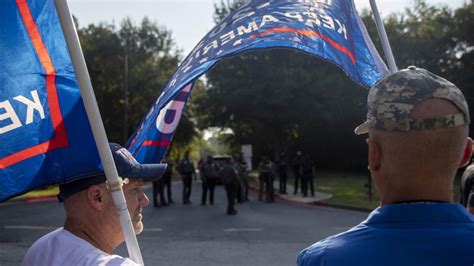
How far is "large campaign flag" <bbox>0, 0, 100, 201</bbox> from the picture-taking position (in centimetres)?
233

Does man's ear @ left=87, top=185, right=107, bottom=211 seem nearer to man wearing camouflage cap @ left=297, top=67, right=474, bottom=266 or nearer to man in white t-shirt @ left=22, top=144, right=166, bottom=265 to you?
man in white t-shirt @ left=22, top=144, right=166, bottom=265

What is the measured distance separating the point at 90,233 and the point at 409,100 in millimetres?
1323

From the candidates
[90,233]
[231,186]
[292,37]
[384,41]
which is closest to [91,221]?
[90,233]

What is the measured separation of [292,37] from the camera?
393cm

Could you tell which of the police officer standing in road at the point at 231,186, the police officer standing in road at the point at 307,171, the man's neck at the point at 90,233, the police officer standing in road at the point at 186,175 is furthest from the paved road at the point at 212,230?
the man's neck at the point at 90,233

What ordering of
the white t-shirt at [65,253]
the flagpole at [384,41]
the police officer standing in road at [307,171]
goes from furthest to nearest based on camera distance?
the police officer standing in road at [307,171], the flagpole at [384,41], the white t-shirt at [65,253]

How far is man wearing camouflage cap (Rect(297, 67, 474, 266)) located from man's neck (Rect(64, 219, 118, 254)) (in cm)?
92

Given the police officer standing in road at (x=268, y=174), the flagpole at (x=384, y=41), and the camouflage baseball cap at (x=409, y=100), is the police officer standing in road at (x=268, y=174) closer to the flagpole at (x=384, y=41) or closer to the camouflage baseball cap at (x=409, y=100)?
the flagpole at (x=384, y=41)

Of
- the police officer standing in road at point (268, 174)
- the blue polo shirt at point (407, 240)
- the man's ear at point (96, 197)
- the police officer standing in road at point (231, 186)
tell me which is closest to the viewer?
the blue polo shirt at point (407, 240)

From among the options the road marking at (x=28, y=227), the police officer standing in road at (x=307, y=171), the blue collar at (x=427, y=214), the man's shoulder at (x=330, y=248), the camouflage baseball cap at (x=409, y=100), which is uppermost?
the camouflage baseball cap at (x=409, y=100)

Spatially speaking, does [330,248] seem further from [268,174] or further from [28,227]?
[268,174]

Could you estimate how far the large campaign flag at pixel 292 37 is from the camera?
3.66 metres

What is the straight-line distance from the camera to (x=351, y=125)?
44312mm

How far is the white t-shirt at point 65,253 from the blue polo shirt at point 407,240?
2.36 feet
